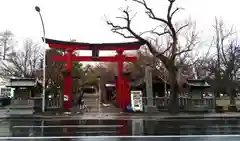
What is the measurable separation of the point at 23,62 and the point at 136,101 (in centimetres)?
3349

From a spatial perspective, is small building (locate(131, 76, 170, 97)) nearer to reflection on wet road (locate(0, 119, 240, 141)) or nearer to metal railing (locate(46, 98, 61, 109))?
metal railing (locate(46, 98, 61, 109))

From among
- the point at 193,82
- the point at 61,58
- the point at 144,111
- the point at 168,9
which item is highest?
the point at 168,9

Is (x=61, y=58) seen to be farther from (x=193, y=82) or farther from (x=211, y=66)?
(x=211, y=66)

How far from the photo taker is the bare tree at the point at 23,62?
5316 centimetres

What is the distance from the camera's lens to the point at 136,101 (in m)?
28.2

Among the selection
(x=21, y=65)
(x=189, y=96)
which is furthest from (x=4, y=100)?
(x=189, y=96)

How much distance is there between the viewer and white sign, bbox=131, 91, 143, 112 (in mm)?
28062

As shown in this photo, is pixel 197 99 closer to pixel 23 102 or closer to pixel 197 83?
pixel 197 83

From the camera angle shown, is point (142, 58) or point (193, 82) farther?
point (142, 58)

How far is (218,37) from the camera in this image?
4525cm

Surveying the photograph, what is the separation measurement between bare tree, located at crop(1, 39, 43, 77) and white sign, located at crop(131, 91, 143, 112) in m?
28.4

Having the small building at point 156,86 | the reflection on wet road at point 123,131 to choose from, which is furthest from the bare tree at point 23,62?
the reflection on wet road at point 123,131

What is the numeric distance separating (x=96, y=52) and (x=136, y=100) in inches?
277

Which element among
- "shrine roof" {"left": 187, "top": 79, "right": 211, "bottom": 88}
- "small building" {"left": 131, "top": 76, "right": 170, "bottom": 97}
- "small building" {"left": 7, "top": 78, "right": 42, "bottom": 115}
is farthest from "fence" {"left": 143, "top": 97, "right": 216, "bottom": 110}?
"small building" {"left": 7, "top": 78, "right": 42, "bottom": 115}
